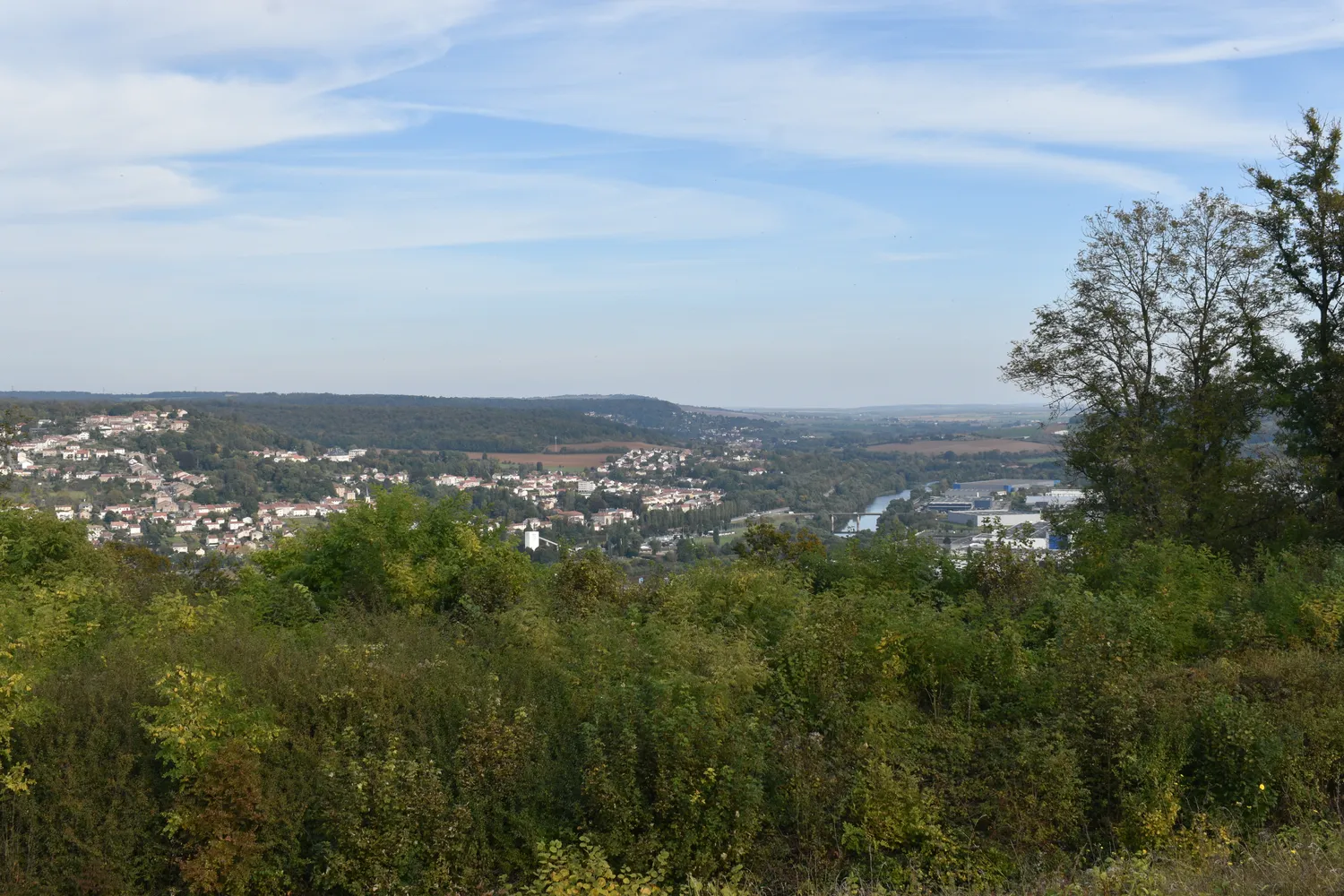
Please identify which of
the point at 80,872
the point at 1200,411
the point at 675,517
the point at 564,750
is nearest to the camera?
the point at 80,872

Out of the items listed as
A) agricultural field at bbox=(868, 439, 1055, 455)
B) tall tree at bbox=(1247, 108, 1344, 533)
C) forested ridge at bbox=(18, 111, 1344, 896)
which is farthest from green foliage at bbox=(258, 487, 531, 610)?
agricultural field at bbox=(868, 439, 1055, 455)

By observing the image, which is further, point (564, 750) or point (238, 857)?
point (564, 750)

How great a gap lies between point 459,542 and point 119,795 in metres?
5.70

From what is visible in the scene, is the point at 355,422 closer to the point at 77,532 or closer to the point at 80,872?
the point at 77,532

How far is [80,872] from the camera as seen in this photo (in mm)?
5316

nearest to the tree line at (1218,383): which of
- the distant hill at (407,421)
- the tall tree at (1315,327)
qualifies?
the tall tree at (1315,327)

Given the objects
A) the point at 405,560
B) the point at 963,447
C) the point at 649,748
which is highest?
the point at 405,560

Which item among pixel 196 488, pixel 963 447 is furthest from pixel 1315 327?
pixel 963 447

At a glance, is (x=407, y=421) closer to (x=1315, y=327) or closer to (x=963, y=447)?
(x=963, y=447)

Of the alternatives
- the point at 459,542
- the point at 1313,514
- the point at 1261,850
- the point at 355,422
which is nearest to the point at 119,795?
the point at 459,542

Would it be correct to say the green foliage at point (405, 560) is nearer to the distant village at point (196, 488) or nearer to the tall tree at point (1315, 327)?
the distant village at point (196, 488)

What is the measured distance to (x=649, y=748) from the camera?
242 inches

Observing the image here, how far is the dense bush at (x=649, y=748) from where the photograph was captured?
5.50 meters

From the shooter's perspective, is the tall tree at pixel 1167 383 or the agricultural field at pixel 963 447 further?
the agricultural field at pixel 963 447
